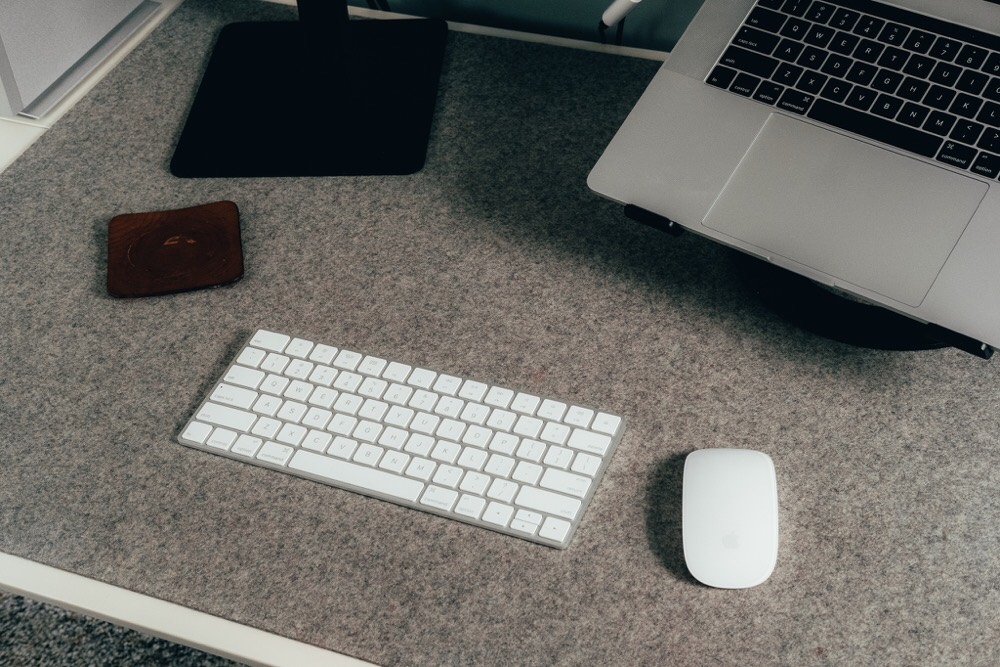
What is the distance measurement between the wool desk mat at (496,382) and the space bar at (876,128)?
12 cm

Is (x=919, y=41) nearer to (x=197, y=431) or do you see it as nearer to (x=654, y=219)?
(x=654, y=219)

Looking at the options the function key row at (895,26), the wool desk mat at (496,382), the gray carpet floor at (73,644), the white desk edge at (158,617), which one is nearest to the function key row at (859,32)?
the function key row at (895,26)

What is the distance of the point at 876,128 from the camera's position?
0.53 metres

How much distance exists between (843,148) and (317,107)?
385 mm

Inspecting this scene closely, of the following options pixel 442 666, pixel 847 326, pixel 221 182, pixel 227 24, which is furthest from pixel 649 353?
pixel 227 24

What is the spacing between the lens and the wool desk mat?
0.43 metres

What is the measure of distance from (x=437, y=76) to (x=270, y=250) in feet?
0.69

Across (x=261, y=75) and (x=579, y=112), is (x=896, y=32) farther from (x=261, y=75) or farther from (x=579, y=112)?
(x=261, y=75)

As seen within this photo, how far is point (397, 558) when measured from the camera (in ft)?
1.50

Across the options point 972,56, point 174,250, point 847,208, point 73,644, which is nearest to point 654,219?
point 847,208

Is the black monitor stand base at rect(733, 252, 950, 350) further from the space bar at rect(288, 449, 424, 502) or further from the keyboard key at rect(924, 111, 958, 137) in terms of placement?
the space bar at rect(288, 449, 424, 502)

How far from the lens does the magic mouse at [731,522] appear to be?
429mm

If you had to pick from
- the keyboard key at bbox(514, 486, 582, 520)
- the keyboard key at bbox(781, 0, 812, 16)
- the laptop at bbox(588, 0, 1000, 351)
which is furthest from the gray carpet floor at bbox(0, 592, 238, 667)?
the keyboard key at bbox(781, 0, 812, 16)

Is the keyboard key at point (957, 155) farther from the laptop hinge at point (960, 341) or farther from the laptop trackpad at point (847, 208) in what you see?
the laptop hinge at point (960, 341)
